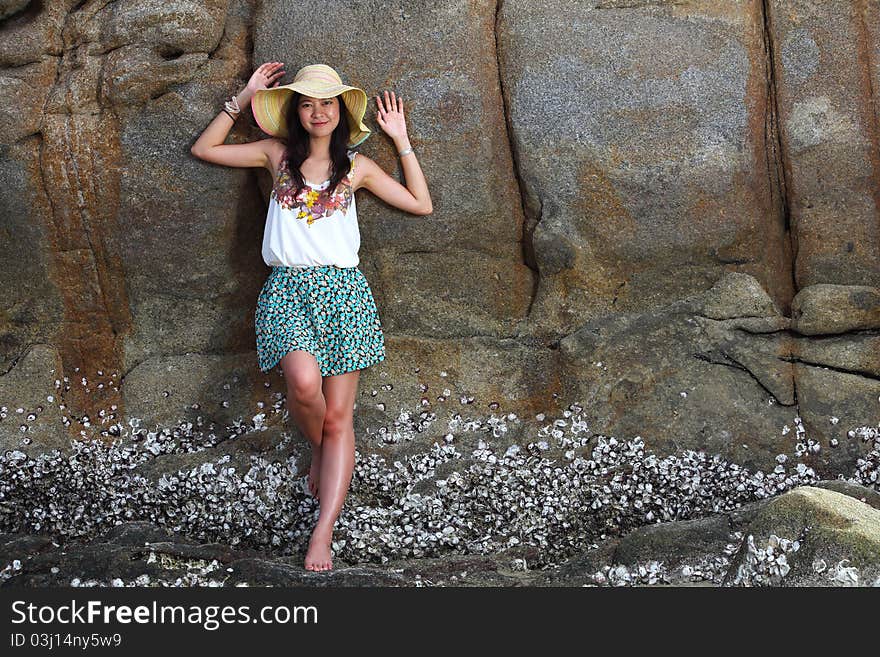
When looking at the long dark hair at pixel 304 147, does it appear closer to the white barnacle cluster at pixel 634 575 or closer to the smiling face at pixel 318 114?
the smiling face at pixel 318 114

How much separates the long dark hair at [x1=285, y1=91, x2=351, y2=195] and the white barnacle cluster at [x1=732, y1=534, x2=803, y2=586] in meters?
2.04

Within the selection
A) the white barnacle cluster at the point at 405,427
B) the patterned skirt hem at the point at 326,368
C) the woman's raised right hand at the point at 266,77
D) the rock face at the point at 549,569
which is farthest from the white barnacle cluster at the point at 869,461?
the woman's raised right hand at the point at 266,77

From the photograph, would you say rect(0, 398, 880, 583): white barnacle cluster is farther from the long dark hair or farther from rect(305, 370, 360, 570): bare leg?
the long dark hair

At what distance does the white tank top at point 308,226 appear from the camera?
4.29 metres

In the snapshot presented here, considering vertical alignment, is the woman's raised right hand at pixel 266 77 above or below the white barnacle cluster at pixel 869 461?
above

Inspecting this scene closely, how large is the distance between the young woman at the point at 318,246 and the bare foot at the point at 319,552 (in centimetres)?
9

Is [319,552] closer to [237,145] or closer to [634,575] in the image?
[634,575]

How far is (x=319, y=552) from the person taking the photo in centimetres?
401

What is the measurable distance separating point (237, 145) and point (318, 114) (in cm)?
44

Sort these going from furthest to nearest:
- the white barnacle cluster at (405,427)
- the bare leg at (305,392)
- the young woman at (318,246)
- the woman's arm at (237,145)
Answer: the white barnacle cluster at (405,427) → the woman's arm at (237,145) → the young woman at (318,246) → the bare leg at (305,392)

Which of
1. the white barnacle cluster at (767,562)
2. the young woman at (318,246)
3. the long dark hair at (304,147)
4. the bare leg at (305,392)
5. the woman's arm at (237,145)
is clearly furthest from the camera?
the woman's arm at (237,145)

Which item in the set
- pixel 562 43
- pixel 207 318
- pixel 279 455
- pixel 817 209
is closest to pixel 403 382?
pixel 279 455

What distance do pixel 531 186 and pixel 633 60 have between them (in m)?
0.64

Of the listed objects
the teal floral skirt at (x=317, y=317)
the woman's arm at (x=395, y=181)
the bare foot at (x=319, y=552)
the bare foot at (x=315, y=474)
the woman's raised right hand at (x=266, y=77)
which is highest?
the woman's raised right hand at (x=266, y=77)
